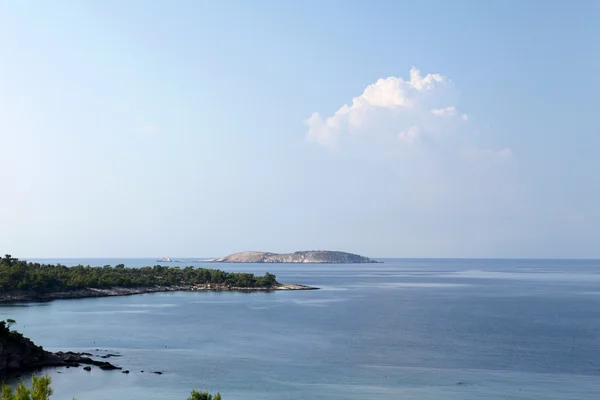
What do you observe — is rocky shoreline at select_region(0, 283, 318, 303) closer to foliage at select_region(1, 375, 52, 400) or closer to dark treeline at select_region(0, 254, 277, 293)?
dark treeline at select_region(0, 254, 277, 293)

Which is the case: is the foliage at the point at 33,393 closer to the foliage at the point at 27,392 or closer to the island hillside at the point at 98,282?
the foliage at the point at 27,392

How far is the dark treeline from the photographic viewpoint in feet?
369

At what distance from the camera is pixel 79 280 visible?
126 m

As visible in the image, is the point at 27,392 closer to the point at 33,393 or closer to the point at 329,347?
the point at 33,393

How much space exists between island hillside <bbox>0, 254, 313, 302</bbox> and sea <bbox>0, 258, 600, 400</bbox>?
878 cm

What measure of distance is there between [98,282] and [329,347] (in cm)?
8485

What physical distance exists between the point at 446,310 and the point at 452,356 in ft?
137

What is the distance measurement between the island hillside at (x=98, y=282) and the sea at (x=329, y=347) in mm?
8780

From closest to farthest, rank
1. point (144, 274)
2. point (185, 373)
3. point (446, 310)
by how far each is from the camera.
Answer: point (185, 373) → point (446, 310) → point (144, 274)

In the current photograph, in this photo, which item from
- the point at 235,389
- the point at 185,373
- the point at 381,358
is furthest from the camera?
the point at 381,358

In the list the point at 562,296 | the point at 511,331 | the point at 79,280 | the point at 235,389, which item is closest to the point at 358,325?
the point at 511,331

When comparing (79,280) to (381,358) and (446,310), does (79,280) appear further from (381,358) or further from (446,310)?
(381,358)

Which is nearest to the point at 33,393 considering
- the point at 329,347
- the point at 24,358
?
the point at 24,358

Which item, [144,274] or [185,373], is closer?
[185,373]
